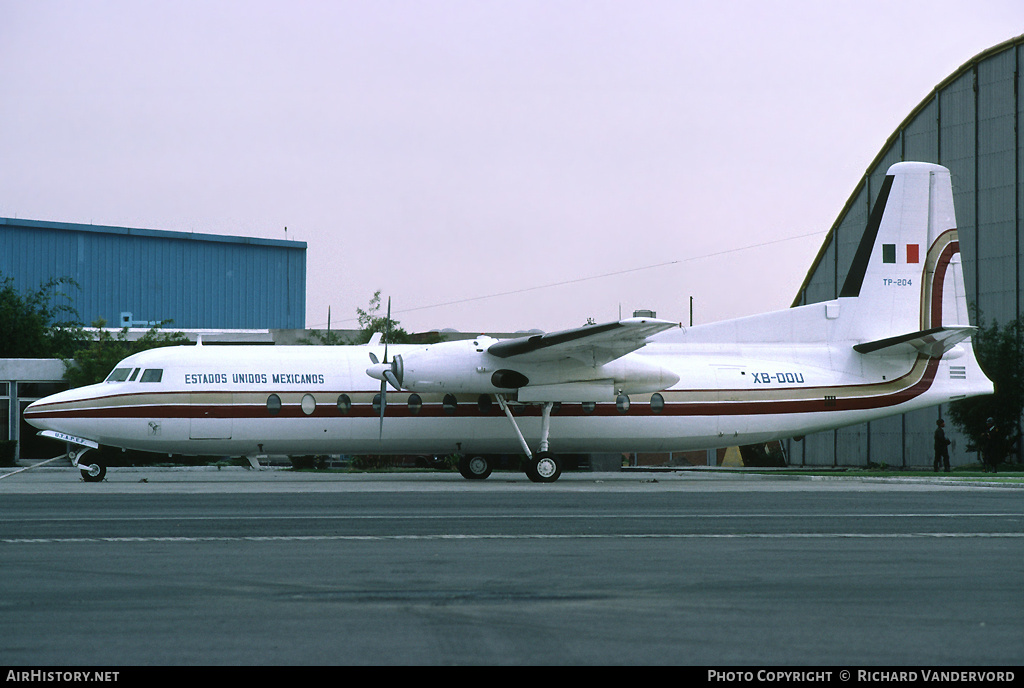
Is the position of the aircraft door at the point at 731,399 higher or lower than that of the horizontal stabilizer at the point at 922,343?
lower

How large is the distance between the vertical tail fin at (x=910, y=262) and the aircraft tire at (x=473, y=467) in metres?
9.11

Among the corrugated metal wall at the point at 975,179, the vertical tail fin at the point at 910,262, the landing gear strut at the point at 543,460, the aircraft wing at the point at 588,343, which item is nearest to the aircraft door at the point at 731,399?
the aircraft wing at the point at 588,343

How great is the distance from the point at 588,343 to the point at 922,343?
7.56 meters

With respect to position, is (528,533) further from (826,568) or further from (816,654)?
(816,654)

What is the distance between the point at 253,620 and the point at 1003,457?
32.6 m

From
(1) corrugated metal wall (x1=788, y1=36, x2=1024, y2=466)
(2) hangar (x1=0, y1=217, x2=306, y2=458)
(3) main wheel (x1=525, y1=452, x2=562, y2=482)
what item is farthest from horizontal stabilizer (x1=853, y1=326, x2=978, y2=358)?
(2) hangar (x1=0, y1=217, x2=306, y2=458)

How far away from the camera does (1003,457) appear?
3359 cm

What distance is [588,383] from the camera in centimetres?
2219

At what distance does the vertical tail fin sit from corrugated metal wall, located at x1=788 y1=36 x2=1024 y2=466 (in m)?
13.0

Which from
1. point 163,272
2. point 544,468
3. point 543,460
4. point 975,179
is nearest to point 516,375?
point 543,460

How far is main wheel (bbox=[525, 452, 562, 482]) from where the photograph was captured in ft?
71.6

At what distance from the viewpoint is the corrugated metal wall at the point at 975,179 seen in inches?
1415
